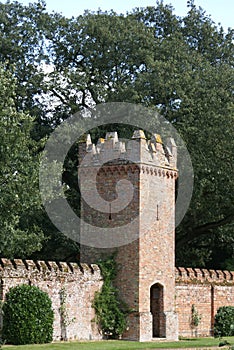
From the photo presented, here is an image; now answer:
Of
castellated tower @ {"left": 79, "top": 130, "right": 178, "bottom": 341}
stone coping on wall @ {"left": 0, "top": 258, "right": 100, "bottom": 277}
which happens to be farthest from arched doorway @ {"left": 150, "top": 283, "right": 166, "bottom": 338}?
stone coping on wall @ {"left": 0, "top": 258, "right": 100, "bottom": 277}

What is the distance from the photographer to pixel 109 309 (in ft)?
98.5

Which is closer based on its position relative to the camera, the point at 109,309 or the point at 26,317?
the point at 26,317

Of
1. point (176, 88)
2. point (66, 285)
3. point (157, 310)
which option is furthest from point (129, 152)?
point (176, 88)

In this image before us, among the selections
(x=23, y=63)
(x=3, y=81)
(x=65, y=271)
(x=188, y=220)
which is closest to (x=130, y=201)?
(x=65, y=271)

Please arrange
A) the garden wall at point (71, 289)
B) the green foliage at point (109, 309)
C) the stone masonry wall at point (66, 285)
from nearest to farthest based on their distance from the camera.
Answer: the stone masonry wall at point (66, 285), the garden wall at point (71, 289), the green foliage at point (109, 309)

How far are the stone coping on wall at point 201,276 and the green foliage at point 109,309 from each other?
3978 mm

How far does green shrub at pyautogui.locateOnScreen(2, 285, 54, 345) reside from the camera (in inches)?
1027

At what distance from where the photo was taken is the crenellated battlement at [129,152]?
A: 30.6 meters

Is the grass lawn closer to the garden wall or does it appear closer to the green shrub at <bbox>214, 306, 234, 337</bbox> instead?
the garden wall

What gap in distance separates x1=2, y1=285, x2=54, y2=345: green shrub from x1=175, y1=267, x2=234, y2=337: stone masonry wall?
7.82 m

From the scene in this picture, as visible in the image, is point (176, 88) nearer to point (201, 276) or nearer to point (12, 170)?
point (201, 276)

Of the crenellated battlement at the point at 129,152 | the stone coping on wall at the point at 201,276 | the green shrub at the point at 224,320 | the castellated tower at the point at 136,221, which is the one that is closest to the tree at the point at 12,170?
the crenellated battlement at the point at 129,152

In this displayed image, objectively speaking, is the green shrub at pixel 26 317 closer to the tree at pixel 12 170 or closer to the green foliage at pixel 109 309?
the green foliage at pixel 109 309

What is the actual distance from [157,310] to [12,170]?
767cm
